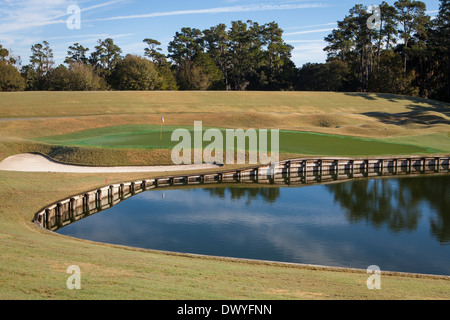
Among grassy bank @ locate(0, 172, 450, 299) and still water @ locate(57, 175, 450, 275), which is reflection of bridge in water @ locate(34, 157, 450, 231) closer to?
still water @ locate(57, 175, 450, 275)

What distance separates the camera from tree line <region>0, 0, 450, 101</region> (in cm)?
10356

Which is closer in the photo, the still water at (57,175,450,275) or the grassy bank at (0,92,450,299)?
the grassy bank at (0,92,450,299)

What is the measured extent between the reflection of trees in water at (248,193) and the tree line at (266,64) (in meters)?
71.5

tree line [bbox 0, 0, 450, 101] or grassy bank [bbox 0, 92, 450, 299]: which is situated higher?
tree line [bbox 0, 0, 450, 101]

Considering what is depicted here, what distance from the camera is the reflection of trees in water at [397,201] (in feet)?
87.2

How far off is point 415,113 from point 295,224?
68.5 metres

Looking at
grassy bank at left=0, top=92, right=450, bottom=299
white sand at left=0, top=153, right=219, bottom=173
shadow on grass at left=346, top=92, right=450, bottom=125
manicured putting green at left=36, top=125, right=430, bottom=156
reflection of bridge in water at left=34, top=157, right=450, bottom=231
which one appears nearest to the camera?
grassy bank at left=0, top=92, right=450, bottom=299

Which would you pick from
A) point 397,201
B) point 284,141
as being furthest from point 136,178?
point 284,141

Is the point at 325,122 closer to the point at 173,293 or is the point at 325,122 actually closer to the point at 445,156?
the point at 445,156

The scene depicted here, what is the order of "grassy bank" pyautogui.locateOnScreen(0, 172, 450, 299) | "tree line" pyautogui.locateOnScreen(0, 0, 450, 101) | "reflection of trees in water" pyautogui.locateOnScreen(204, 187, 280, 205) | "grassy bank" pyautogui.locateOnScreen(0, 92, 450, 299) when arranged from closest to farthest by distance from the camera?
"grassy bank" pyautogui.locateOnScreen(0, 172, 450, 299) < "grassy bank" pyautogui.locateOnScreen(0, 92, 450, 299) < "reflection of trees in water" pyautogui.locateOnScreen(204, 187, 280, 205) < "tree line" pyautogui.locateOnScreen(0, 0, 450, 101)

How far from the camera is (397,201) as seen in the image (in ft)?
106

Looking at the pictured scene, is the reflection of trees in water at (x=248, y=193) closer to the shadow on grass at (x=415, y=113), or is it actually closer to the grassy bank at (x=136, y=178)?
the grassy bank at (x=136, y=178)

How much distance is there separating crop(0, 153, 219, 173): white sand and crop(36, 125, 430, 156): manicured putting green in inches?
151

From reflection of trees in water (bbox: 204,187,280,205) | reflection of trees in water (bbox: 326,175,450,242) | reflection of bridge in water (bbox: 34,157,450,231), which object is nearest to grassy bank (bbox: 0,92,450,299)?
reflection of bridge in water (bbox: 34,157,450,231)
